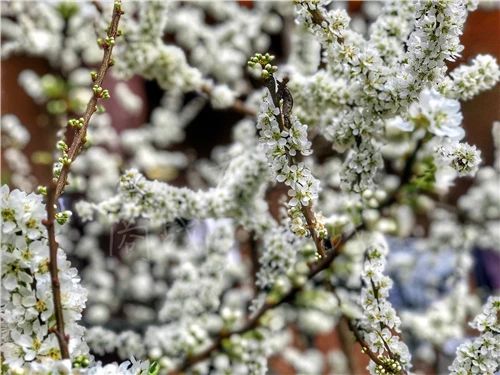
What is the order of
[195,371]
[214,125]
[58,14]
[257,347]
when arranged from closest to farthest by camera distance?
1. [257,347]
2. [195,371]
3. [58,14]
4. [214,125]

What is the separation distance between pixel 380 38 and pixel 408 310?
250cm

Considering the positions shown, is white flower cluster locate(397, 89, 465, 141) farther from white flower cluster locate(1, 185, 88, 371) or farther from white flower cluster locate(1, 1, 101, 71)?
white flower cluster locate(1, 1, 101, 71)

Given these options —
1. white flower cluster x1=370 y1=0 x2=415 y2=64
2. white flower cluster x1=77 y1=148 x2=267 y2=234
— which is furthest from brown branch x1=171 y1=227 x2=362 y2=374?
white flower cluster x1=370 y1=0 x2=415 y2=64

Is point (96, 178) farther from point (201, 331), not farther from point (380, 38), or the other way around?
point (380, 38)

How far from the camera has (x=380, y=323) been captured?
4.62 ft

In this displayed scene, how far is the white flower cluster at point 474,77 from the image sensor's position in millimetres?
1599

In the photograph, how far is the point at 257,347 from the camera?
2.02 metres

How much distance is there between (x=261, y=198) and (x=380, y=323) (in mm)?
824

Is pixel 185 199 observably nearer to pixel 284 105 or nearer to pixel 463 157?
pixel 284 105

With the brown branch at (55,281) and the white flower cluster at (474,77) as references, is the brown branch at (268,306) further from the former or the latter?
the brown branch at (55,281)

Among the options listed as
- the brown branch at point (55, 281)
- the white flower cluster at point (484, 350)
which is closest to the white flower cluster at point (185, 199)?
the brown branch at point (55, 281)

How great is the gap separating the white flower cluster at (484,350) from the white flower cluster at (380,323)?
0.12 metres

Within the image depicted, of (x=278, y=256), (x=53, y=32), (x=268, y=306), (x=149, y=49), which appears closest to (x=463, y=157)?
(x=278, y=256)

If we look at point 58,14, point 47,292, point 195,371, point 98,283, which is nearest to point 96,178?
point 98,283
